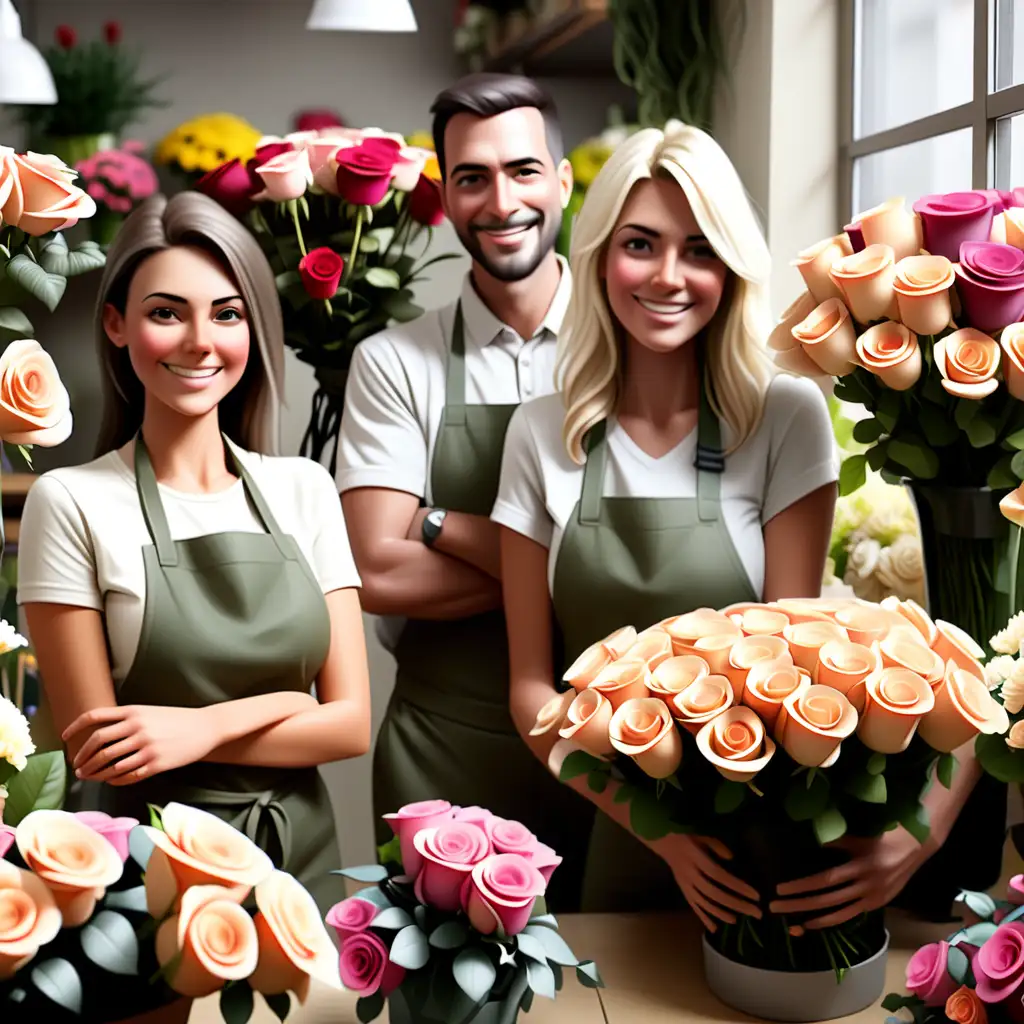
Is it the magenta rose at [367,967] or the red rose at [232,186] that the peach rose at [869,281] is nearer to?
the magenta rose at [367,967]

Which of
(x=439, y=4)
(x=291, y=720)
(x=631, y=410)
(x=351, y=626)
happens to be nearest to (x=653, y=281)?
(x=631, y=410)

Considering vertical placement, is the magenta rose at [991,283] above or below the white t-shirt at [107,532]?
above

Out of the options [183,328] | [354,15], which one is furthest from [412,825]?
[354,15]

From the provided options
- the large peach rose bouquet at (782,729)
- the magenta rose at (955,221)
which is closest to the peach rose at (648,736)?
the large peach rose bouquet at (782,729)

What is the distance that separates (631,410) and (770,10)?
4.04 feet

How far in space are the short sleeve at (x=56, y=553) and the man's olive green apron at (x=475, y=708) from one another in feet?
1.78

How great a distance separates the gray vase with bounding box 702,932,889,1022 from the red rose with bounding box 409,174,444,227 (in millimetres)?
1253

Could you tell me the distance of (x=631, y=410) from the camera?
5.58 ft

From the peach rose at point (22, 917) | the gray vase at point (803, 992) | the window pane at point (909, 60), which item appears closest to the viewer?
the peach rose at point (22, 917)

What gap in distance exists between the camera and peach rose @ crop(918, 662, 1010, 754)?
1167 mm

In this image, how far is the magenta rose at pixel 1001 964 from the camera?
1051 mm

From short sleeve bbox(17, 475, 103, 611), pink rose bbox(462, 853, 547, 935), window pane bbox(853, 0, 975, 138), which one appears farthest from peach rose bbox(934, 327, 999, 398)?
window pane bbox(853, 0, 975, 138)

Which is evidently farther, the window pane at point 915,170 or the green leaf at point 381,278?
Answer: the window pane at point 915,170

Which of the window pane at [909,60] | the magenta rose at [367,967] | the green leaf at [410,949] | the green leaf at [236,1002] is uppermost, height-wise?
the window pane at [909,60]
